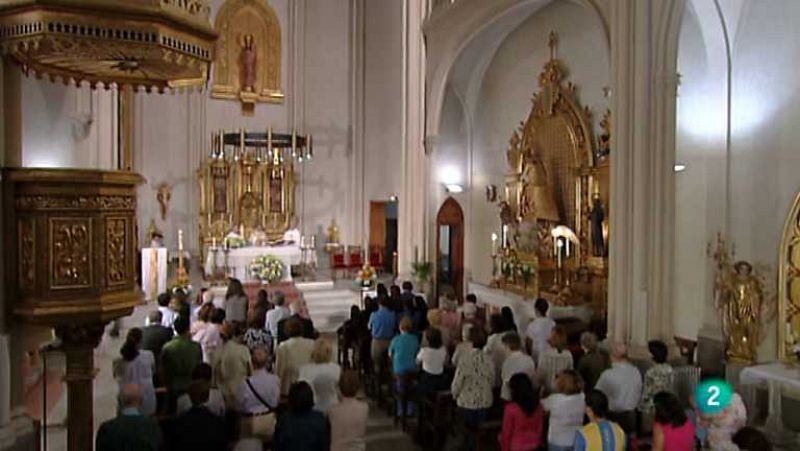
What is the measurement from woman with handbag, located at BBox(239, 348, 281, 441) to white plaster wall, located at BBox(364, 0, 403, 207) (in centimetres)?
1276

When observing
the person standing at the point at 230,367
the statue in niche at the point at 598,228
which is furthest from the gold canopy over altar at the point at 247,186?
the person standing at the point at 230,367

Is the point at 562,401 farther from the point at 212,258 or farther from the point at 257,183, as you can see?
the point at 257,183

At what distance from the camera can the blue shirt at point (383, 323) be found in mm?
8172

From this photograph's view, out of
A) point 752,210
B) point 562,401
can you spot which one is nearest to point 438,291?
point 752,210

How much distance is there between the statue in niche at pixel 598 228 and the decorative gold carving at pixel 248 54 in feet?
35.0

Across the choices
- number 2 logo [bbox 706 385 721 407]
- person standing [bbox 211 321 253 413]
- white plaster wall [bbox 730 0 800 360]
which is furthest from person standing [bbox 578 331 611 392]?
white plaster wall [bbox 730 0 800 360]

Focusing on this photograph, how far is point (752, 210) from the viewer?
29.0 feet

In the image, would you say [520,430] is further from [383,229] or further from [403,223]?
[383,229]

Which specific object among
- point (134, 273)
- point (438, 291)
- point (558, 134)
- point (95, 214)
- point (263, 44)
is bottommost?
point (438, 291)

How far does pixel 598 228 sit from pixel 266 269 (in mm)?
7550

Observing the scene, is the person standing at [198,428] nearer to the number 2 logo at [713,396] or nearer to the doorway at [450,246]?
the number 2 logo at [713,396]

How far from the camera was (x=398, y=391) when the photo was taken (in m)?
7.18

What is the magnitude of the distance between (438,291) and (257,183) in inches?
246

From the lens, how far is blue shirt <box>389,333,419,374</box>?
698cm
